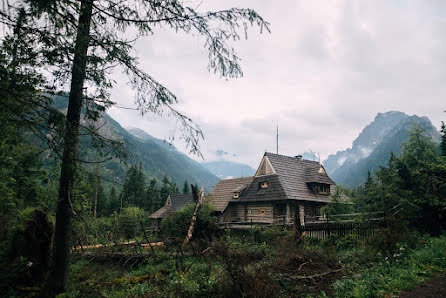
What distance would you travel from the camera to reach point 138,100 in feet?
20.6

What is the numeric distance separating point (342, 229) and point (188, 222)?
32.2 feet

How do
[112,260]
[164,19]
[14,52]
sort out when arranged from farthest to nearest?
[112,260] < [164,19] < [14,52]

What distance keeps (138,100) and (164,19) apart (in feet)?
6.38

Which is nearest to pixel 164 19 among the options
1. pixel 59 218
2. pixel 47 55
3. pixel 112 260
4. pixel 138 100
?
pixel 138 100

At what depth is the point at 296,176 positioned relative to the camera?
27.0 metres

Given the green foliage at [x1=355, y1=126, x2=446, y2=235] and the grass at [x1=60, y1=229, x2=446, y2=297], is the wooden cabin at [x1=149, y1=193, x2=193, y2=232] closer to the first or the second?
the grass at [x1=60, y1=229, x2=446, y2=297]

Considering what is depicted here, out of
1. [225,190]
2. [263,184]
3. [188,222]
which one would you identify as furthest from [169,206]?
[188,222]

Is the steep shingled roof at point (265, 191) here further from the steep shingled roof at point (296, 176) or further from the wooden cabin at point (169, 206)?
the wooden cabin at point (169, 206)

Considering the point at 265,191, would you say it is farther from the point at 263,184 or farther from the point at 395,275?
the point at 395,275

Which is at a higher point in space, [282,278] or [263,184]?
[263,184]

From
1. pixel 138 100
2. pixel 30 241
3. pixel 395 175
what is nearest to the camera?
pixel 138 100

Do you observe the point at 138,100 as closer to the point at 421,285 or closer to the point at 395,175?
the point at 421,285

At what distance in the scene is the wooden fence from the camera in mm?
12858

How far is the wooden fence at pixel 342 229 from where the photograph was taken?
12.9 m
